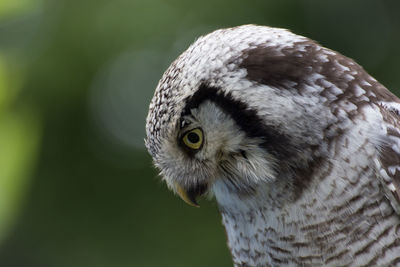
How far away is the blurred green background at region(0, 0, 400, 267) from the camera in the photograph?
9.28 metres

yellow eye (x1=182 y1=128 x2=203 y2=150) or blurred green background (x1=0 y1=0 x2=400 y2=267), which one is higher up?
yellow eye (x1=182 y1=128 x2=203 y2=150)

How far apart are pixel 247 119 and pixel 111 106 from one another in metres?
8.84

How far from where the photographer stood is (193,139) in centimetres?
242

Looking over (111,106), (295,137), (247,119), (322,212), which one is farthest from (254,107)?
(111,106)

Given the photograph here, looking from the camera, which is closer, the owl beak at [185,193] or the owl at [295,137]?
the owl at [295,137]

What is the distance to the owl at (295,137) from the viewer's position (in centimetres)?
228

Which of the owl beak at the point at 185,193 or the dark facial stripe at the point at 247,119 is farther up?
the dark facial stripe at the point at 247,119

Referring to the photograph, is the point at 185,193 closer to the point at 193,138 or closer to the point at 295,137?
the point at 193,138

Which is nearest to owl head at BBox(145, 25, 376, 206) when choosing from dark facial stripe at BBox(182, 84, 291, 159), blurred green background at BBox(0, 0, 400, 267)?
dark facial stripe at BBox(182, 84, 291, 159)

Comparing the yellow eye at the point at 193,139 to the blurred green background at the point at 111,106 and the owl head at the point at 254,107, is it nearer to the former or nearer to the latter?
the owl head at the point at 254,107

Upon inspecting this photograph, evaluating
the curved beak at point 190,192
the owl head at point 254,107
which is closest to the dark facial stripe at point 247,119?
the owl head at point 254,107

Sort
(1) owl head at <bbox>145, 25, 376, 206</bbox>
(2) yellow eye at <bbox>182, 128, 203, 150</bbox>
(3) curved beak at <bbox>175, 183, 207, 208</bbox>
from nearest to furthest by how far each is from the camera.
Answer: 1. (1) owl head at <bbox>145, 25, 376, 206</bbox>
2. (2) yellow eye at <bbox>182, 128, 203, 150</bbox>
3. (3) curved beak at <bbox>175, 183, 207, 208</bbox>

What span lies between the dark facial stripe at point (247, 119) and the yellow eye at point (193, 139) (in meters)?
0.12

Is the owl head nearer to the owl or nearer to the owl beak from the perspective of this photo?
the owl
